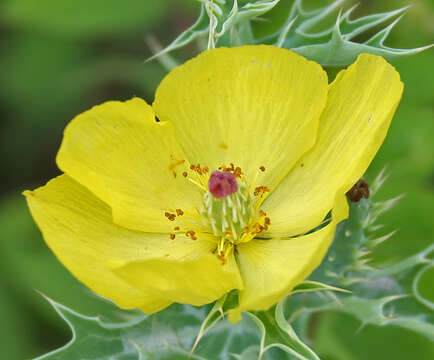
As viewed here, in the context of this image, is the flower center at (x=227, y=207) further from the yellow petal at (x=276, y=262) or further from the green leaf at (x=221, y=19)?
the green leaf at (x=221, y=19)

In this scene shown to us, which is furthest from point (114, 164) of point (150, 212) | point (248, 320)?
point (248, 320)

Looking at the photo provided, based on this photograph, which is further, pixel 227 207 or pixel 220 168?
pixel 220 168

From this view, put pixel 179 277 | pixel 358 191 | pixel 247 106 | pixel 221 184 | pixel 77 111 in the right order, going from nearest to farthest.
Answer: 1. pixel 179 277
2. pixel 358 191
3. pixel 221 184
4. pixel 247 106
5. pixel 77 111

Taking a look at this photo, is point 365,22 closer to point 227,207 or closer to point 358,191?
point 358,191

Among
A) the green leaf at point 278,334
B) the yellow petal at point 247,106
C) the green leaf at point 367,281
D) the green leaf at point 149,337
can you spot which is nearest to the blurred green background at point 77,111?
the green leaf at point 367,281

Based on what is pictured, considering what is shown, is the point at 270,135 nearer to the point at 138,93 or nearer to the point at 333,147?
the point at 333,147

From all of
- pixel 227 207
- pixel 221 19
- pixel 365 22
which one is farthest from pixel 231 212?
pixel 365 22
